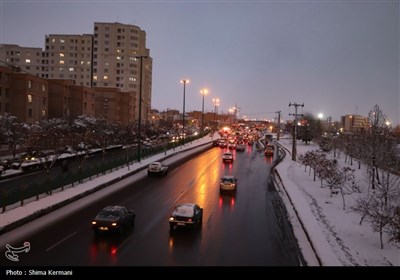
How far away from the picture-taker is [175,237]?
17438 mm

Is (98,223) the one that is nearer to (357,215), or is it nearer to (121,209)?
(121,209)

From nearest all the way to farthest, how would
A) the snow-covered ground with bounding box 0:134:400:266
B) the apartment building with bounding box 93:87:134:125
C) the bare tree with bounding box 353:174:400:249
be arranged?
the snow-covered ground with bounding box 0:134:400:266
the bare tree with bounding box 353:174:400:249
the apartment building with bounding box 93:87:134:125

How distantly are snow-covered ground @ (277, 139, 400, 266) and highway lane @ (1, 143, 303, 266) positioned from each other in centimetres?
111

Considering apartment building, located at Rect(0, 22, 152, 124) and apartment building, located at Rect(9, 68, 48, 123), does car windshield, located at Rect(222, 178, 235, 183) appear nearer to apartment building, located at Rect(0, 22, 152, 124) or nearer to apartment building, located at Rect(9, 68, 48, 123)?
apartment building, located at Rect(9, 68, 48, 123)

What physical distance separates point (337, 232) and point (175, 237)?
767 cm

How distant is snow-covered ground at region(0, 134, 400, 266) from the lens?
601 inches

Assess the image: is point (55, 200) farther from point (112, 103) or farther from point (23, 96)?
point (112, 103)

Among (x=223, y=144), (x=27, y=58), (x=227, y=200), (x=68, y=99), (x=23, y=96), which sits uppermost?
Result: (x=27, y=58)

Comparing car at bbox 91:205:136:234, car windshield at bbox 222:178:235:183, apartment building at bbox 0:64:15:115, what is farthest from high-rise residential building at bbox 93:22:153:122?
car at bbox 91:205:136:234

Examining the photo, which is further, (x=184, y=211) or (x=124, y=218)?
(x=184, y=211)

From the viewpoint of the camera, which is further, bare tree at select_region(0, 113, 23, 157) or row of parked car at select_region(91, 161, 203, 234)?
bare tree at select_region(0, 113, 23, 157)

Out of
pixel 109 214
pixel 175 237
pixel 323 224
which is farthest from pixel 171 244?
pixel 323 224

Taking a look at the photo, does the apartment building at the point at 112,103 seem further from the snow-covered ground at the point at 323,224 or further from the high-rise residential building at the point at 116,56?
the snow-covered ground at the point at 323,224

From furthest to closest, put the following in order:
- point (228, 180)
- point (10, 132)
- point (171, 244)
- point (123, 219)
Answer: point (10, 132) < point (228, 180) < point (123, 219) < point (171, 244)
